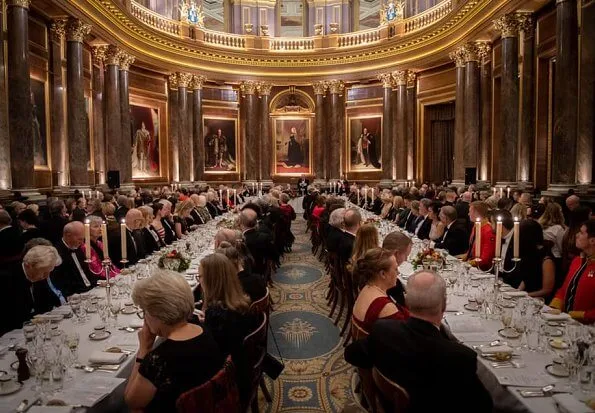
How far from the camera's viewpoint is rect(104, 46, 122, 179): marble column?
16.9 meters

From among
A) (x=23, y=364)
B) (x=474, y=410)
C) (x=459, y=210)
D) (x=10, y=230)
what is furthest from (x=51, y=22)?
(x=474, y=410)

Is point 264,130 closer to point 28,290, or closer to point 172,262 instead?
point 172,262

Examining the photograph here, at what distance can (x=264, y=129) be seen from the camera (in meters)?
24.1

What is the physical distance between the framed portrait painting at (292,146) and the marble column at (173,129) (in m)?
5.35

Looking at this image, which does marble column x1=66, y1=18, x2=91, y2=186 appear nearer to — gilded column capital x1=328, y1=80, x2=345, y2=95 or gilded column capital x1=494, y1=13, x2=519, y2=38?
gilded column capital x1=494, y1=13, x2=519, y2=38

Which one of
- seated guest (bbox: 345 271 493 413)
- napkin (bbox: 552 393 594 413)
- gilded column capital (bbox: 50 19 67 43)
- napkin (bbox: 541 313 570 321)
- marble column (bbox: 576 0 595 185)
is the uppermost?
gilded column capital (bbox: 50 19 67 43)

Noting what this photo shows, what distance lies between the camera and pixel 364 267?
390cm

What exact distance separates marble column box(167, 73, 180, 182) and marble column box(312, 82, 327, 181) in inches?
267

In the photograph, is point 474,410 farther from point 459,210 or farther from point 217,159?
point 217,159

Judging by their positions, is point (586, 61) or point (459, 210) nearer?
point (459, 210)

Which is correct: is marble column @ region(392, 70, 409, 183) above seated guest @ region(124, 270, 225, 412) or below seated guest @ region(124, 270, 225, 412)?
above

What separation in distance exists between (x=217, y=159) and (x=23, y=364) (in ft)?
70.5

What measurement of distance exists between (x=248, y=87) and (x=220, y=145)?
3.13 metres

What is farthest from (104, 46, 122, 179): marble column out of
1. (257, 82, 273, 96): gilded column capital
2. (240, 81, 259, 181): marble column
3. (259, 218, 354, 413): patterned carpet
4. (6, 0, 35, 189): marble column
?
(259, 218, 354, 413): patterned carpet
